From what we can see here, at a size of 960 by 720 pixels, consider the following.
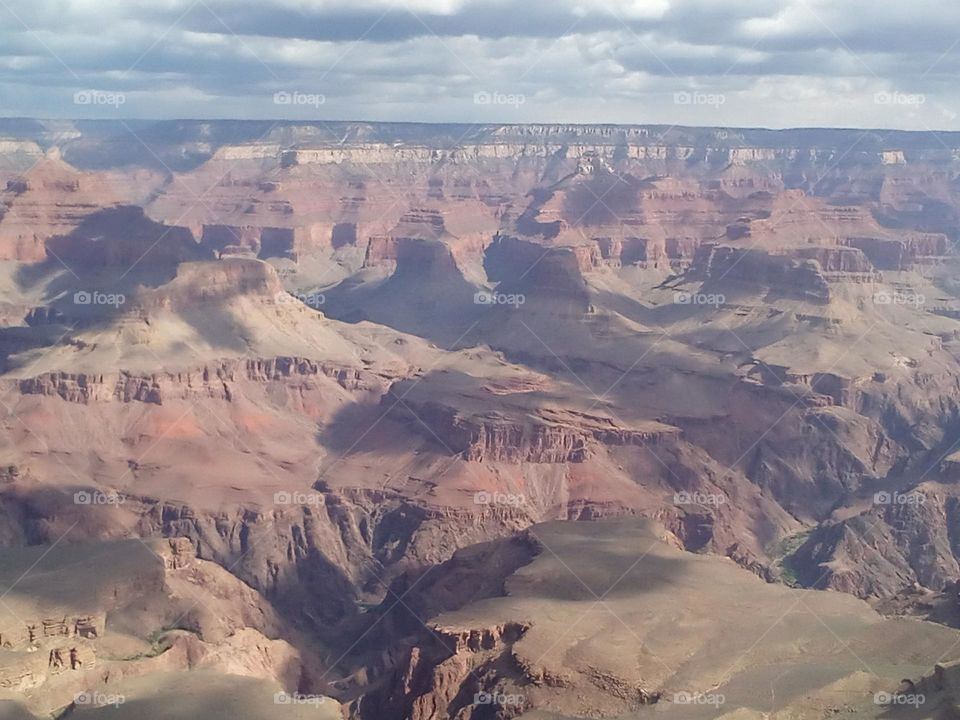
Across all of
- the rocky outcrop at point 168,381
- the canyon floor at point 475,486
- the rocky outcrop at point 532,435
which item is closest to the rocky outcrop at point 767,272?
the canyon floor at point 475,486

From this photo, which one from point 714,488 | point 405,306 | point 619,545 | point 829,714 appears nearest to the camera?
point 829,714

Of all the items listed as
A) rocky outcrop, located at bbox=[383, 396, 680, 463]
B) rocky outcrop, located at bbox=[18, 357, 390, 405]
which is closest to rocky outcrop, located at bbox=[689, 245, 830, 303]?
rocky outcrop, located at bbox=[383, 396, 680, 463]

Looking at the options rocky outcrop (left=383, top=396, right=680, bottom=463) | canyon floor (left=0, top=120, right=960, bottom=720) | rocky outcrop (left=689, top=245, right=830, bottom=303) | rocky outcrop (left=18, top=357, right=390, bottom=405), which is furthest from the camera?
rocky outcrop (left=689, top=245, right=830, bottom=303)

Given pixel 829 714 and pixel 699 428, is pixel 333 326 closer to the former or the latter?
pixel 699 428

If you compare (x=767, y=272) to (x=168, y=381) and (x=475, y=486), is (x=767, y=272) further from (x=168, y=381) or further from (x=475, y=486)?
(x=168, y=381)

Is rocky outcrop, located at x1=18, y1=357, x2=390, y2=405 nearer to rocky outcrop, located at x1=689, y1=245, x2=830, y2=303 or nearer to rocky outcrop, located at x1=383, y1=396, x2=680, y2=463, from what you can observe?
rocky outcrop, located at x1=383, y1=396, x2=680, y2=463

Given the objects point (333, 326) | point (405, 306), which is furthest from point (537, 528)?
point (405, 306)

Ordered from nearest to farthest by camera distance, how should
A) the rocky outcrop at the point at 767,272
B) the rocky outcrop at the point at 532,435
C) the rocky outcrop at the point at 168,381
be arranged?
the rocky outcrop at the point at 532,435 → the rocky outcrop at the point at 168,381 → the rocky outcrop at the point at 767,272

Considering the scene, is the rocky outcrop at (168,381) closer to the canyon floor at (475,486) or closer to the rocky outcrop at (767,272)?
the canyon floor at (475,486)
